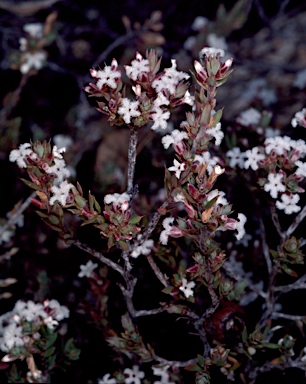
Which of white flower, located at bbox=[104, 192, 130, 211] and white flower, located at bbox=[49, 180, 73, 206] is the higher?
white flower, located at bbox=[49, 180, 73, 206]

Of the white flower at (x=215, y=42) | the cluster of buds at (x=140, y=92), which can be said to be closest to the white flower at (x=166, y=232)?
the cluster of buds at (x=140, y=92)

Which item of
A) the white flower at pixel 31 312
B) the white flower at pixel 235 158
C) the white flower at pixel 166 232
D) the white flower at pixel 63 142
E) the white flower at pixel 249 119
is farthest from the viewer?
the white flower at pixel 63 142

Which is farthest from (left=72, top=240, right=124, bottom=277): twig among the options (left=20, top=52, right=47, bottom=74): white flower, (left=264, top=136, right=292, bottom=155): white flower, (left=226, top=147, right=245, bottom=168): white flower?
(left=20, top=52, right=47, bottom=74): white flower

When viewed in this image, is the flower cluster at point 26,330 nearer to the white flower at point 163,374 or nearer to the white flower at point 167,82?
the white flower at point 163,374

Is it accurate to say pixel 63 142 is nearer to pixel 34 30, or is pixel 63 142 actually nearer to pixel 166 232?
pixel 34 30

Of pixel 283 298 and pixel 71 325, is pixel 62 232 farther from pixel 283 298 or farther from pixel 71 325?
pixel 283 298

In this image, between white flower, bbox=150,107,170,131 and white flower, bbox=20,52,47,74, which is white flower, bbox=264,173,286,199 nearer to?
white flower, bbox=150,107,170,131

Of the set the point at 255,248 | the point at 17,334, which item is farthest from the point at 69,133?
the point at 17,334

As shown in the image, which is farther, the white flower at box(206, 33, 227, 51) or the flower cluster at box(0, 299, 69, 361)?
the white flower at box(206, 33, 227, 51)
